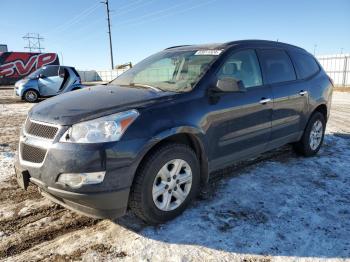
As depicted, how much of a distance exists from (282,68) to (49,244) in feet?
12.4

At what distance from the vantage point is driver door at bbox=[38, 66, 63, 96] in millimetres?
13859

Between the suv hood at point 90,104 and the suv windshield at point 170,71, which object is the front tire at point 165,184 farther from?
the suv windshield at point 170,71

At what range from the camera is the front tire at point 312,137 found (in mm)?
5398

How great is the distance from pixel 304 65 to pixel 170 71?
98.8 inches

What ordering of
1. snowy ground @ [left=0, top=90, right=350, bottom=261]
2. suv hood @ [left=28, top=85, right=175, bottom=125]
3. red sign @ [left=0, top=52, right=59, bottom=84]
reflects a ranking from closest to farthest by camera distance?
1. snowy ground @ [left=0, top=90, right=350, bottom=261]
2. suv hood @ [left=28, top=85, right=175, bottom=125]
3. red sign @ [left=0, top=52, right=59, bottom=84]

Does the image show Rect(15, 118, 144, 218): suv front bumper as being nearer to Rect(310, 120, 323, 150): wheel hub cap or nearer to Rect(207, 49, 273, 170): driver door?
Rect(207, 49, 273, 170): driver door

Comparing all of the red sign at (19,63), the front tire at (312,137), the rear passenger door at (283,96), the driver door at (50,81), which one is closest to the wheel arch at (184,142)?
the rear passenger door at (283,96)

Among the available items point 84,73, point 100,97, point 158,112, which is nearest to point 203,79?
point 158,112

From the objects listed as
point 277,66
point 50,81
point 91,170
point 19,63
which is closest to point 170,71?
point 277,66

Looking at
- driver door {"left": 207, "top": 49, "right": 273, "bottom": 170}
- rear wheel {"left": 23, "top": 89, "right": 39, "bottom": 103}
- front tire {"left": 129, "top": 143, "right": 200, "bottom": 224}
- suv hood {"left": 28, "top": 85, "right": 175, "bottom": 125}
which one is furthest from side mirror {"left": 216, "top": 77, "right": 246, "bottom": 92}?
rear wheel {"left": 23, "top": 89, "right": 39, "bottom": 103}

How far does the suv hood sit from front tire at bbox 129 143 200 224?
1.73 feet

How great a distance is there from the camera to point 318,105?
215 inches

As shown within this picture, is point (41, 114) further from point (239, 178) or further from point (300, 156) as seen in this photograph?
point (300, 156)

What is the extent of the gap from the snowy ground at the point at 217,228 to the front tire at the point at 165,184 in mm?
156
